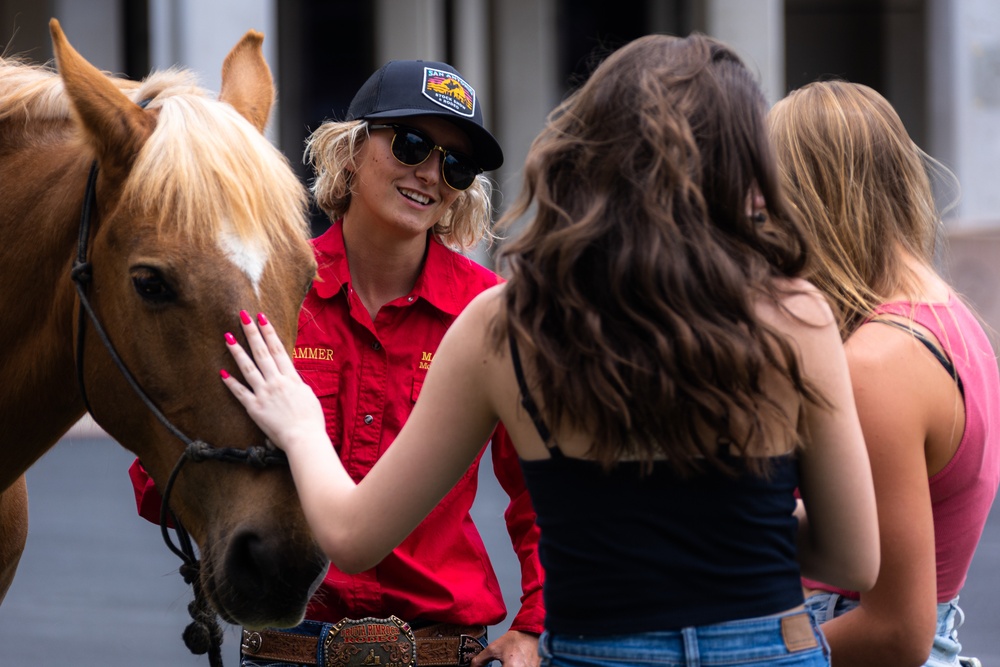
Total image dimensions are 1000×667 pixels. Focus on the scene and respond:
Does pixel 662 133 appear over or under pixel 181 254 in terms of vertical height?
over

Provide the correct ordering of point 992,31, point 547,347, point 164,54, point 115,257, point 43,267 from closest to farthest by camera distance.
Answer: point 547,347 → point 115,257 → point 43,267 → point 164,54 → point 992,31

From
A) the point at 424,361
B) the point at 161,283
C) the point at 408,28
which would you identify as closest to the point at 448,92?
the point at 424,361

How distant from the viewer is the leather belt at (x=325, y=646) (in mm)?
2342

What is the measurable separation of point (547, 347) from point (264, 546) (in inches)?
27.7

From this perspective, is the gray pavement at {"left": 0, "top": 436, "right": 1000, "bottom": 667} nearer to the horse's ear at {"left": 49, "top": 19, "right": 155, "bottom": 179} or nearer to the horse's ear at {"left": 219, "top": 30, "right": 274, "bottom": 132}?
the horse's ear at {"left": 219, "top": 30, "right": 274, "bottom": 132}

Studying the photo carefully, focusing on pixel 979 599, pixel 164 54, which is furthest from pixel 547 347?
pixel 164 54

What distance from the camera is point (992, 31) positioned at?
1326cm

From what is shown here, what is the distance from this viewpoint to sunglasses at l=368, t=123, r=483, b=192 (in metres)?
2.58

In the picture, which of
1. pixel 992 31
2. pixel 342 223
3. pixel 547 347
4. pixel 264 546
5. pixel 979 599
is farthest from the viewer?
pixel 992 31

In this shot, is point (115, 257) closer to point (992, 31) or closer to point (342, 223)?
point (342, 223)

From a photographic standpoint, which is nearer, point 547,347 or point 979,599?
point 547,347

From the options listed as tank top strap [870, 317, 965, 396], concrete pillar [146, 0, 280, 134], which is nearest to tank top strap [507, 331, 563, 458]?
tank top strap [870, 317, 965, 396]

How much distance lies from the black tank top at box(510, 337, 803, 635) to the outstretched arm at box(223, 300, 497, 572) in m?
0.09

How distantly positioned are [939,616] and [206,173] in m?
1.51
